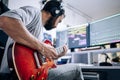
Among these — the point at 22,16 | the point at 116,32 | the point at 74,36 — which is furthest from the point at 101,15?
the point at 22,16

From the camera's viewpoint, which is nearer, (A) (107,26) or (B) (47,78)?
(B) (47,78)

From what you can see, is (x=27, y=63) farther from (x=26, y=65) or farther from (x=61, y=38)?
(x=61, y=38)

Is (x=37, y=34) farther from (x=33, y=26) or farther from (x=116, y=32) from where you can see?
(x=116, y=32)

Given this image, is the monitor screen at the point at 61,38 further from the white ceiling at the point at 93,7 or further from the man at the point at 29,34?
the white ceiling at the point at 93,7

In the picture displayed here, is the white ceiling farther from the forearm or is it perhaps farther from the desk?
the forearm

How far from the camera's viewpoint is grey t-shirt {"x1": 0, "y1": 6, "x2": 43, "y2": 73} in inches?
37.1

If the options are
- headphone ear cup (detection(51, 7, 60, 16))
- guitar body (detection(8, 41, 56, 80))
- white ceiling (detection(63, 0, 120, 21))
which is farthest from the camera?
white ceiling (detection(63, 0, 120, 21))

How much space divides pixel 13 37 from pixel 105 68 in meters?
0.78

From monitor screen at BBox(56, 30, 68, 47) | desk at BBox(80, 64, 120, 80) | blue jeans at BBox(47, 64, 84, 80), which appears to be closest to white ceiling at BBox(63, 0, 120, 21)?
monitor screen at BBox(56, 30, 68, 47)

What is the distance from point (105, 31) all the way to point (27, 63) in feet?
4.40

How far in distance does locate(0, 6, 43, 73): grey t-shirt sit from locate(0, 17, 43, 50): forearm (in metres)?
0.03

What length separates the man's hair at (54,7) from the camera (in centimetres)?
134

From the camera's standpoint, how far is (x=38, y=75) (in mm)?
944

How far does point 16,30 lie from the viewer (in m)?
0.96
